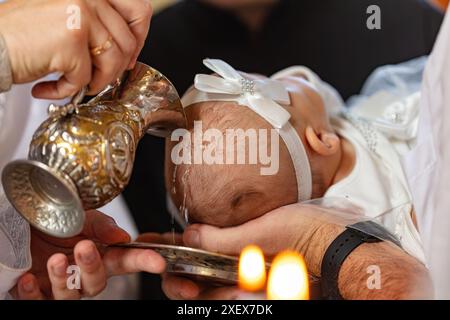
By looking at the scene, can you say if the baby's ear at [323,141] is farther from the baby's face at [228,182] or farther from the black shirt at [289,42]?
the black shirt at [289,42]

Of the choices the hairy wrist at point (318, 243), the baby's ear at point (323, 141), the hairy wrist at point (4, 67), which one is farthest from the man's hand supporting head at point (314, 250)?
the hairy wrist at point (4, 67)

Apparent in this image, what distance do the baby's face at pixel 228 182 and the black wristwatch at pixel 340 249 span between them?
0.10m

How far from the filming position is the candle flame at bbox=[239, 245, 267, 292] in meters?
0.65

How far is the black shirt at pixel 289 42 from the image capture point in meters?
1.11

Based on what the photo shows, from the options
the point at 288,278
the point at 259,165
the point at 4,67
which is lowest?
the point at 288,278

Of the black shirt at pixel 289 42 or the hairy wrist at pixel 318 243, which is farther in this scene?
the black shirt at pixel 289 42

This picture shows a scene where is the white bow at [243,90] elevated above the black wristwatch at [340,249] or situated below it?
above

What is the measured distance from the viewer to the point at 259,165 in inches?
29.7

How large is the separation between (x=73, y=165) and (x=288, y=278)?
257 millimetres

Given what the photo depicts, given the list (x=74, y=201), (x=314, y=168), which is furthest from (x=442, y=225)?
(x=74, y=201)

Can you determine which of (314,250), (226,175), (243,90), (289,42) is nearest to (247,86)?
(243,90)

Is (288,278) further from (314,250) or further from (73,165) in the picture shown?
(73,165)

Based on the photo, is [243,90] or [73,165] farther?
[243,90]

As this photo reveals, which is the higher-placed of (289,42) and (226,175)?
(289,42)
